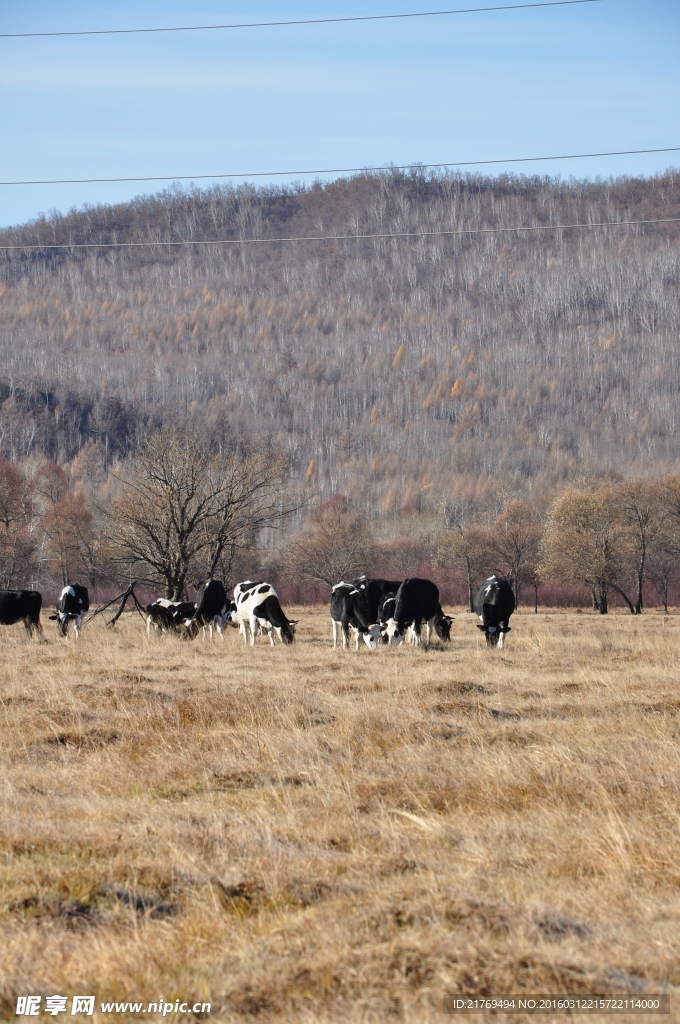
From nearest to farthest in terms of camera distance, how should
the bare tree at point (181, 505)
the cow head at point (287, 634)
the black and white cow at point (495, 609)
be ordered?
the black and white cow at point (495, 609), the cow head at point (287, 634), the bare tree at point (181, 505)

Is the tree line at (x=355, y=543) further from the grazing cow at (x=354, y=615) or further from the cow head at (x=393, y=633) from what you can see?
the cow head at (x=393, y=633)

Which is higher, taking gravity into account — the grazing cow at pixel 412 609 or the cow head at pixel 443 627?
the grazing cow at pixel 412 609

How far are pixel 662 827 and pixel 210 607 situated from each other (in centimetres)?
2185

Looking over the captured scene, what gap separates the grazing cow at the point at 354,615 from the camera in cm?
2227

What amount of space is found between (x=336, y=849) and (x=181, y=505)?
29.1 meters

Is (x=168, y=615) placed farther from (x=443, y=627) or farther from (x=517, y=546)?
(x=517, y=546)

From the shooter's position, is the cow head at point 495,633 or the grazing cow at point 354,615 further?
the cow head at point 495,633

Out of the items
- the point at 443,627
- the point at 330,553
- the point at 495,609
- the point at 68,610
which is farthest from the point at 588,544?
the point at 68,610

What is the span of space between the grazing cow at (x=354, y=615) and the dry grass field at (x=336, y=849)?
980 cm

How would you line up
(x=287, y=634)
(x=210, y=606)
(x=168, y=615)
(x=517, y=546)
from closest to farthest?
(x=287, y=634)
(x=210, y=606)
(x=168, y=615)
(x=517, y=546)

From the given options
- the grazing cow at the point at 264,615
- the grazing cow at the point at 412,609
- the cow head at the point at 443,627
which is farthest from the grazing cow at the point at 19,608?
the cow head at the point at 443,627

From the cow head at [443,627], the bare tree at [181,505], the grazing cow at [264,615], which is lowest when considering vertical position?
the cow head at [443,627]

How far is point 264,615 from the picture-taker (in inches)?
974

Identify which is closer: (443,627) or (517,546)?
(443,627)
